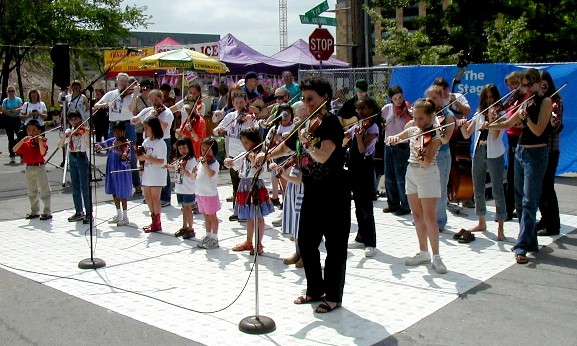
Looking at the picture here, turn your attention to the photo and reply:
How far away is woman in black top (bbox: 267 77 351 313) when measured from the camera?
207 inches

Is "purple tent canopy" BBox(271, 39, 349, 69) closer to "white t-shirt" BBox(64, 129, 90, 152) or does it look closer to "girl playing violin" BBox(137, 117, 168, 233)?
"white t-shirt" BBox(64, 129, 90, 152)

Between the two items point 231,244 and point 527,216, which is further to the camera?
point 231,244

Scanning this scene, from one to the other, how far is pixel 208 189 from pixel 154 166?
3.53 feet

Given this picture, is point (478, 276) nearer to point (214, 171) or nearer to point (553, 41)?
point (214, 171)

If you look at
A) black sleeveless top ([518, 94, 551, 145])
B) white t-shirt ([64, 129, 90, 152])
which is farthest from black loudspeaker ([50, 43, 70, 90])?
black sleeveless top ([518, 94, 551, 145])

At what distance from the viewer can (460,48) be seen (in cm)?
1720

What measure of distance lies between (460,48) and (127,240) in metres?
11.7

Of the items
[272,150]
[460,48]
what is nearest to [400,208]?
[272,150]

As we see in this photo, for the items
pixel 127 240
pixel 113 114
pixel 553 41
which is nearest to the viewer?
pixel 127 240

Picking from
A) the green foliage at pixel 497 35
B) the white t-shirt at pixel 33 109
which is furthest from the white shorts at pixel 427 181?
the white t-shirt at pixel 33 109

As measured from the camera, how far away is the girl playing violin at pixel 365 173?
23.6 feet

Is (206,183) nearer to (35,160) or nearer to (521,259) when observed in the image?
(35,160)

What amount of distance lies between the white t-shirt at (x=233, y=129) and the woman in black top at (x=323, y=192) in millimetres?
3553

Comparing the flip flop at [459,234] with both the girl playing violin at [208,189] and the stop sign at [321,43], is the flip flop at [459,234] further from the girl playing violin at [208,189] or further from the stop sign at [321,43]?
the stop sign at [321,43]
